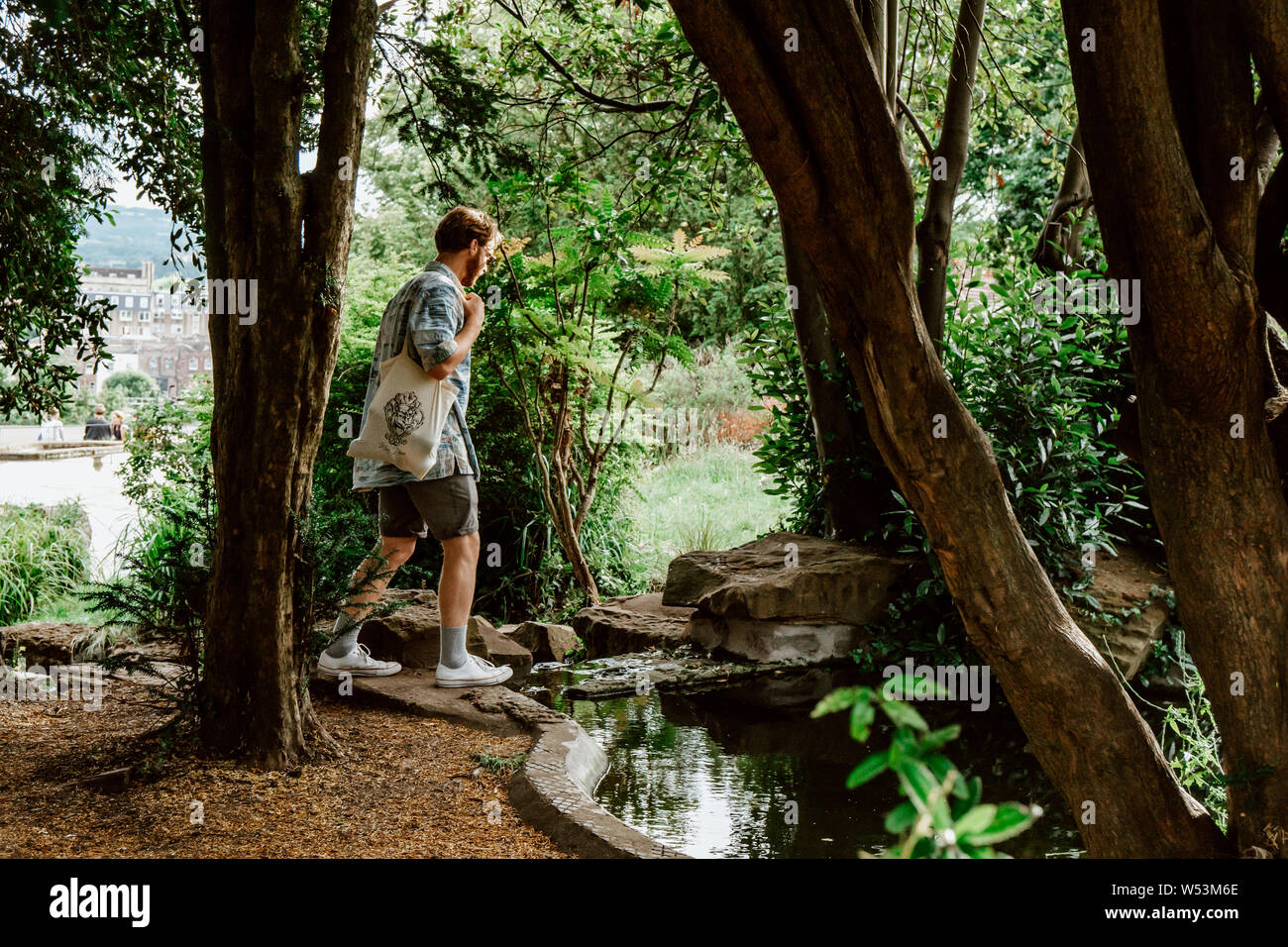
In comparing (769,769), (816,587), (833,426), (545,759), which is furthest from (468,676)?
(833,426)

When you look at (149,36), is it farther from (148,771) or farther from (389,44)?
(148,771)

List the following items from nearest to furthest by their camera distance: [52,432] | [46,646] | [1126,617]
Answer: [1126,617] → [46,646] → [52,432]

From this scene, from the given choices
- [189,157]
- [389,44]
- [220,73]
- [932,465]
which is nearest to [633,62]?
[389,44]

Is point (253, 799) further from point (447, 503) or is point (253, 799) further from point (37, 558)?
point (37, 558)

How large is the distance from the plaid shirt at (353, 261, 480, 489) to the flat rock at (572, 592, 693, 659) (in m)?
2.25

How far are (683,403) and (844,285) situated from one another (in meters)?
15.3

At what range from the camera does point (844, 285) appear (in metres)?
3.19

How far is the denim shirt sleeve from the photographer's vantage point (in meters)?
4.92

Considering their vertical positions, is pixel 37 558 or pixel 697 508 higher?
pixel 697 508

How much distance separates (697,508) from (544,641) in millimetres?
5145

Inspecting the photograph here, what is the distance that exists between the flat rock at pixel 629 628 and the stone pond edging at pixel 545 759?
1.77m

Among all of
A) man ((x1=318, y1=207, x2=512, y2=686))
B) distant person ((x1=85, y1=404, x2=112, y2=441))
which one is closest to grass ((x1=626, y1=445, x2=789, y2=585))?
man ((x1=318, y1=207, x2=512, y2=686))

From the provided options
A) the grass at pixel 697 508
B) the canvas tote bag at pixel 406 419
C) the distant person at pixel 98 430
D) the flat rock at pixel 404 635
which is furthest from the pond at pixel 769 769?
the distant person at pixel 98 430

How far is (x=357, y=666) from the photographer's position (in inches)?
219
